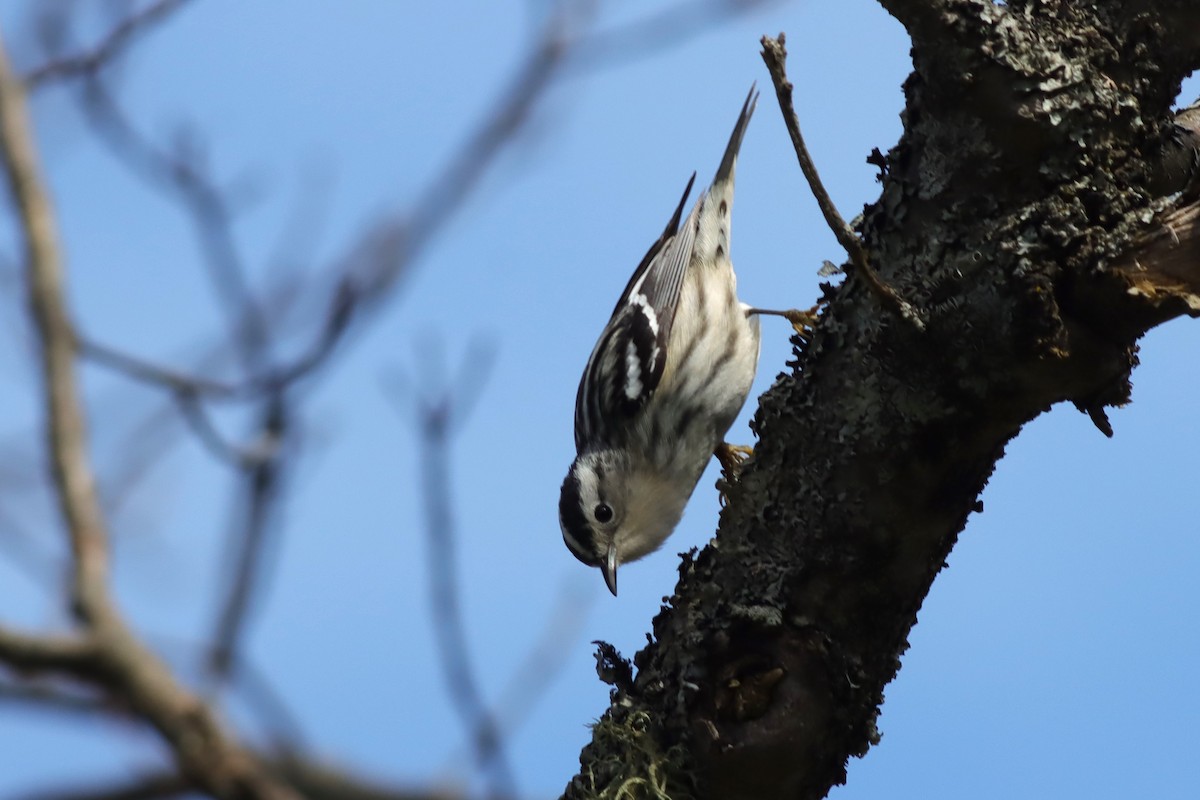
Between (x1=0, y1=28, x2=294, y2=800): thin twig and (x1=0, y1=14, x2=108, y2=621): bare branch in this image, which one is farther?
(x1=0, y1=14, x2=108, y2=621): bare branch

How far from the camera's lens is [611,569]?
264 inches

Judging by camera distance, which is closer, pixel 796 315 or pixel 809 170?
pixel 809 170

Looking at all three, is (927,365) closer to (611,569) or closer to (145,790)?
(145,790)

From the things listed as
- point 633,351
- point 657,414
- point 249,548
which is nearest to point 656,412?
point 657,414

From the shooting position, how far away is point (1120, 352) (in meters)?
3.27

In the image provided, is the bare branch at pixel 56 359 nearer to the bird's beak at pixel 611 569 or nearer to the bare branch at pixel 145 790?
the bare branch at pixel 145 790

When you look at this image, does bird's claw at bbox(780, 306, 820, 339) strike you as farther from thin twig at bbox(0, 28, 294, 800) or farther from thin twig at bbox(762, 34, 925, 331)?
thin twig at bbox(0, 28, 294, 800)

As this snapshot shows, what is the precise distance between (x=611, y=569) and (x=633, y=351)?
1.28 metres

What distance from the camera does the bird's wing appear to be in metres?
7.00

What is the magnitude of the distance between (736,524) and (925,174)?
3.64ft

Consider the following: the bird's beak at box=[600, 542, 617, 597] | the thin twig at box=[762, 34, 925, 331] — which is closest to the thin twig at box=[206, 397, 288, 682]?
the thin twig at box=[762, 34, 925, 331]

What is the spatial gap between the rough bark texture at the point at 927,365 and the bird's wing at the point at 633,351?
323 cm

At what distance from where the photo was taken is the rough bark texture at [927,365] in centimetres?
323

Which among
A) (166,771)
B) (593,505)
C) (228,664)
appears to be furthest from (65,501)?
(593,505)
